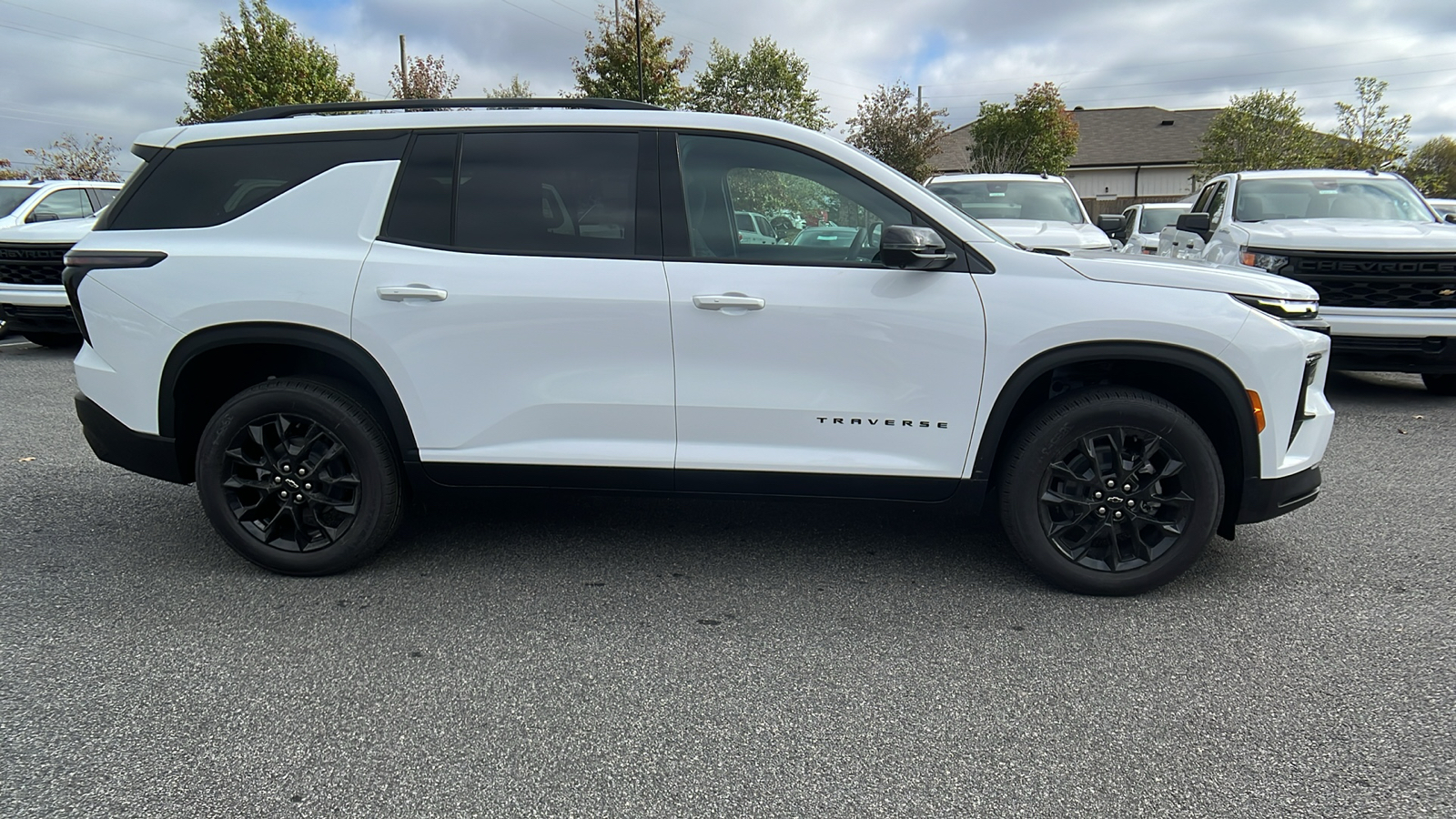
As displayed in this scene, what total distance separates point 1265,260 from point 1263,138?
1102 inches

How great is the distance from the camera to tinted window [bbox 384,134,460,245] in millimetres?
3402

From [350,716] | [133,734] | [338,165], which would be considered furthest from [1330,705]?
[338,165]

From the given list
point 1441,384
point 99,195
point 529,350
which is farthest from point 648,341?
point 99,195

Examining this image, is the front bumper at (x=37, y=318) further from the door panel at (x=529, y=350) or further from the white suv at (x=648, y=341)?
the door panel at (x=529, y=350)

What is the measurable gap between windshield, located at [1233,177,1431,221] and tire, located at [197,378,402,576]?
7869 mm

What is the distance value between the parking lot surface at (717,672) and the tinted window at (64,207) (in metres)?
8.40

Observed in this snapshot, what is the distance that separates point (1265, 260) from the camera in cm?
686

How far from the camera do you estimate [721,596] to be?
11.2 feet

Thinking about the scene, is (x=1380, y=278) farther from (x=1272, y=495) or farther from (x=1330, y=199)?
(x=1272, y=495)

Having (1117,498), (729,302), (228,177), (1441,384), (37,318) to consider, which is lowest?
(1441,384)

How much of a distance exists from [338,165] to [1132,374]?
319 cm

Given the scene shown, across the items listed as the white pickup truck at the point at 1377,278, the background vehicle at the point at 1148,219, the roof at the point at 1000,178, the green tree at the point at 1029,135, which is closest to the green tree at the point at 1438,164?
the green tree at the point at 1029,135

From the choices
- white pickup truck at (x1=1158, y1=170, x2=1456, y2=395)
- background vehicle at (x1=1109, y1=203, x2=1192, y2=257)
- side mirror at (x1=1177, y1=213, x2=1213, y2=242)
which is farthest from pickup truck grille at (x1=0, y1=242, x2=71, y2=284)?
background vehicle at (x1=1109, y1=203, x2=1192, y2=257)

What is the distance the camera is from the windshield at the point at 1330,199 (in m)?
7.77
